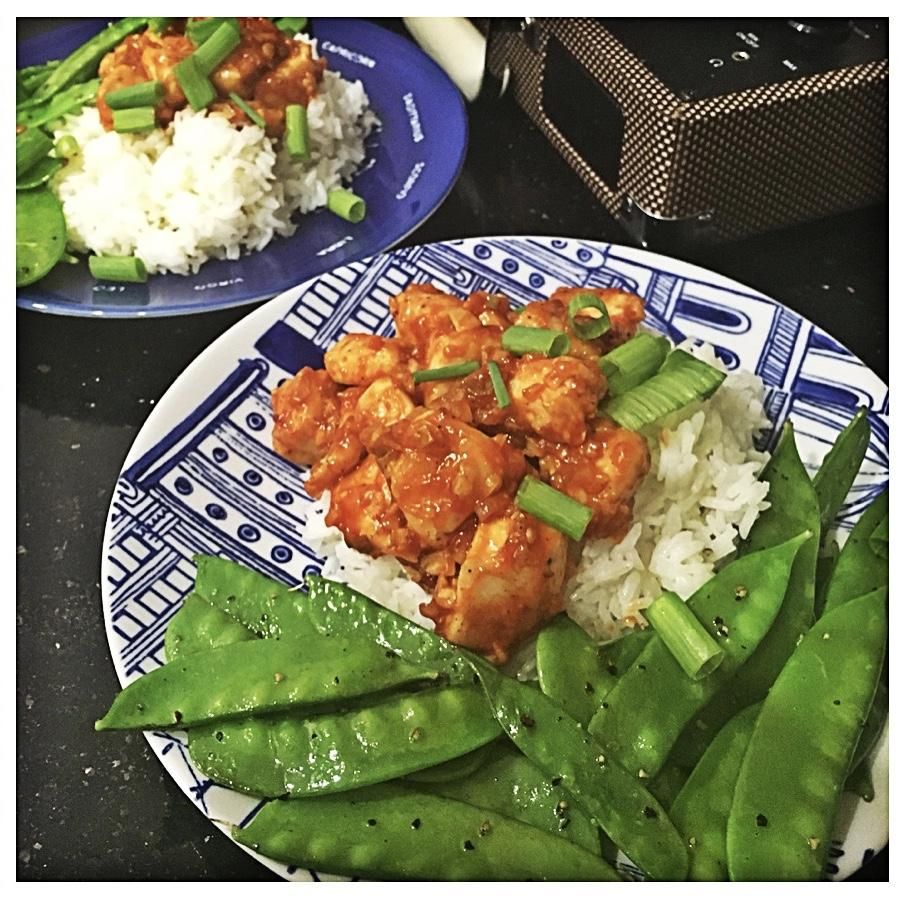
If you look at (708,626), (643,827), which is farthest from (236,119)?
(643,827)

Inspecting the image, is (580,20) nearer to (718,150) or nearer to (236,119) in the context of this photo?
(718,150)

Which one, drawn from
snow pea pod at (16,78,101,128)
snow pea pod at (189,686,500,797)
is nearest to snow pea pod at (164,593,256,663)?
snow pea pod at (189,686,500,797)

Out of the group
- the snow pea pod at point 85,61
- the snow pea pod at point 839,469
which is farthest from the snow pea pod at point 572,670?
the snow pea pod at point 85,61

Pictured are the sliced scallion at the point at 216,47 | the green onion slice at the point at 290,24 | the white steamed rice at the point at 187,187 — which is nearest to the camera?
the white steamed rice at the point at 187,187

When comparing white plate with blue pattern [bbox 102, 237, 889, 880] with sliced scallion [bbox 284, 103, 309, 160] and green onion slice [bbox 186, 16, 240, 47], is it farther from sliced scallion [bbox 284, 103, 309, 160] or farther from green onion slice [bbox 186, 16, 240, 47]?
green onion slice [bbox 186, 16, 240, 47]

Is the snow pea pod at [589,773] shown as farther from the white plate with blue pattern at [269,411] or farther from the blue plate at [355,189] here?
the blue plate at [355,189]
